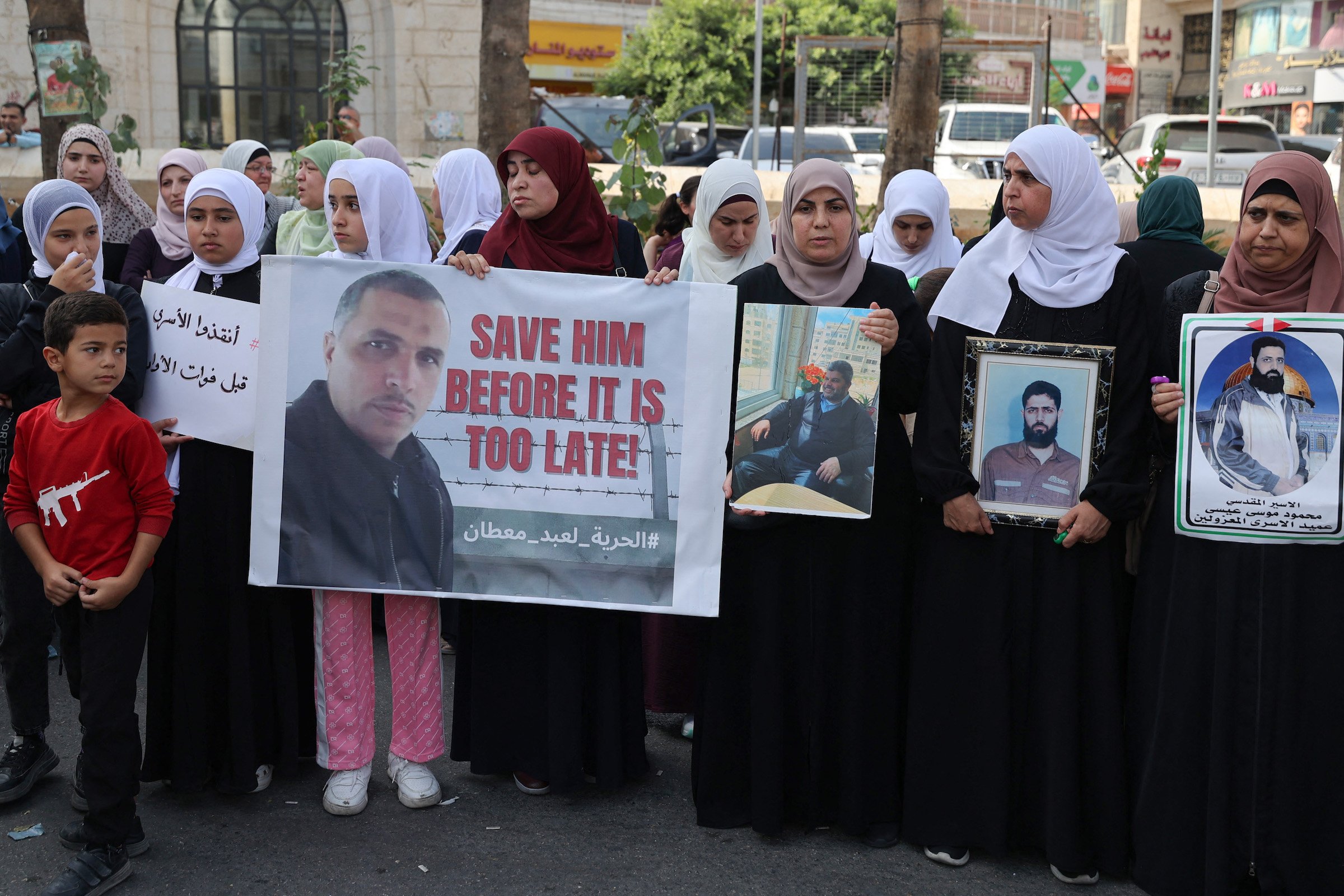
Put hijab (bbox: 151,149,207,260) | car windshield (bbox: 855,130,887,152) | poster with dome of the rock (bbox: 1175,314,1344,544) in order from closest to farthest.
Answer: poster with dome of the rock (bbox: 1175,314,1344,544) → hijab (bbox: 151,149,207,260) → car windshield (bbox: 855,130,887,152)

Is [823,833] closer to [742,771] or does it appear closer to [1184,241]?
[742,771]

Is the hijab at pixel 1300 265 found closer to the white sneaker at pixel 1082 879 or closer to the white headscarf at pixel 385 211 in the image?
the white sneaker at pixel 1082 879

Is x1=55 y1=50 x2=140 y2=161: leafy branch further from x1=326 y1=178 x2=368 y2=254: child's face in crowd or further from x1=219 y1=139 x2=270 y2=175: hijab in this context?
x1=326 y1=178 x2=368 y2=254: child's face in crowd

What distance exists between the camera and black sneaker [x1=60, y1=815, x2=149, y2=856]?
3166mm

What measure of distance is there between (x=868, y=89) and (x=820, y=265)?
18058 mm

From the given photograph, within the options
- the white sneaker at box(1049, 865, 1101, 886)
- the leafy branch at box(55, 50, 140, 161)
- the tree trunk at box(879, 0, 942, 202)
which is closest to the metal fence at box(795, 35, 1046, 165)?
the tree trunk at box(879, 0, 942, 202)

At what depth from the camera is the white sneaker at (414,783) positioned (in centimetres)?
352

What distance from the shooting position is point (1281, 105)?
105ft

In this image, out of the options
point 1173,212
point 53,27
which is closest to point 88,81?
point 53,27

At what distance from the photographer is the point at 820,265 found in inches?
129

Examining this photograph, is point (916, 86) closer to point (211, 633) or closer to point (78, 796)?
point (211, 633)

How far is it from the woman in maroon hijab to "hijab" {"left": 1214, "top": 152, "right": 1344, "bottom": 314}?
157 cm

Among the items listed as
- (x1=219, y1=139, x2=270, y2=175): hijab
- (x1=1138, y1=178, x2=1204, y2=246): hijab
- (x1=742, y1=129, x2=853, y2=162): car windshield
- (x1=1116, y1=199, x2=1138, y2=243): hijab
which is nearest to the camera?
(x1=1138, y1=178, x2=1204, y2=246): hijab

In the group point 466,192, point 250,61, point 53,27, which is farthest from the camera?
point 250,61
